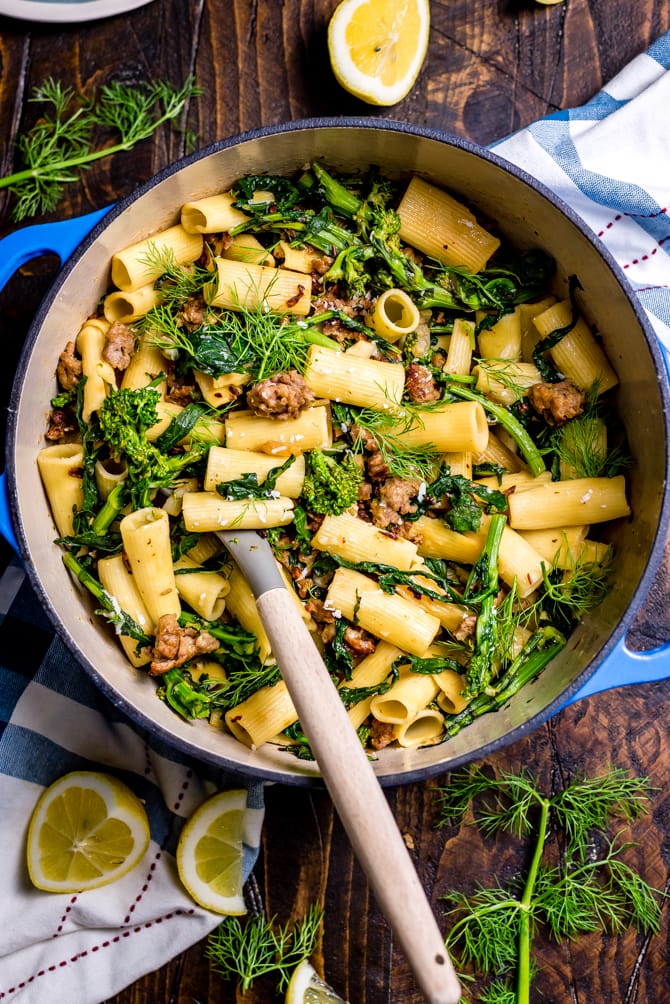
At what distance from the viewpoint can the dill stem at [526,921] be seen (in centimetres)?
326

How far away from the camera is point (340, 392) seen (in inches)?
114

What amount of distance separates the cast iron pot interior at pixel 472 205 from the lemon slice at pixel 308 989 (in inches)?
36.6

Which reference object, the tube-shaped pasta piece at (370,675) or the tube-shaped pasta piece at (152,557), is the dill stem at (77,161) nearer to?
the tube-shaped pasta piece at (152,557)

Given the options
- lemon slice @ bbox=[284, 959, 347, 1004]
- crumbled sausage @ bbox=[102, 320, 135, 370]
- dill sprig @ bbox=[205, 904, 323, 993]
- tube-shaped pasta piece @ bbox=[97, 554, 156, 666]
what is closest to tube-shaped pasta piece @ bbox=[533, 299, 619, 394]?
crumbled sausage @ bbox=[102, 320, 135, 370]

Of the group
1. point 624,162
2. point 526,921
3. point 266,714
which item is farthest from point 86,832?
point 624,162

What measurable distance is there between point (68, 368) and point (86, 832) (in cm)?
174

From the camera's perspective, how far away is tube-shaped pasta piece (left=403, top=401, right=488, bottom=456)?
9.45 feet

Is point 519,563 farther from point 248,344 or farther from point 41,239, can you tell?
point 41,239

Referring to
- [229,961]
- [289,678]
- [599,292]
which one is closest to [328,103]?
[599,292]

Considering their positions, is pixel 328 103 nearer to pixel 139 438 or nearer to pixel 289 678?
pixel 139 438

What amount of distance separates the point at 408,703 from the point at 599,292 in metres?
1.52

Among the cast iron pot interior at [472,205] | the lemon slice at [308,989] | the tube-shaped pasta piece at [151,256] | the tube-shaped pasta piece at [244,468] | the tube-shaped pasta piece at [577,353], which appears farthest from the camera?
the lemon slice at [308,989]

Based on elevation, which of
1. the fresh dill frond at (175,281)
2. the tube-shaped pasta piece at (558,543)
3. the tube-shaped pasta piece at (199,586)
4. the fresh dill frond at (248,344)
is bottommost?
the tube-shaped pasta piece at (199,586)

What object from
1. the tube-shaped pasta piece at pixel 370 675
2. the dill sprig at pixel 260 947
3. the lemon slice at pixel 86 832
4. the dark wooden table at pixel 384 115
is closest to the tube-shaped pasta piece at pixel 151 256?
the dark wooden table at pixel 384 115
